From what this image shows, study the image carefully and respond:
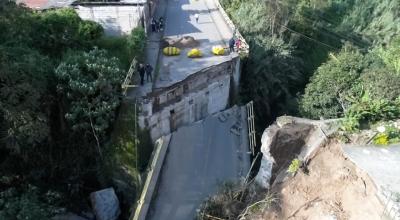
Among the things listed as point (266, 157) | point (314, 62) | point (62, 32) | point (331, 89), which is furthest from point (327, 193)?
point (314, 62)

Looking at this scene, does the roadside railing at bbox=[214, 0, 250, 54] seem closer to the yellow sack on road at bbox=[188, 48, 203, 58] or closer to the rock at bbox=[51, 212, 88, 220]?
the yellow sack on road at bbox=[188, 48, 203, 58]

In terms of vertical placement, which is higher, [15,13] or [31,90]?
[15,13]

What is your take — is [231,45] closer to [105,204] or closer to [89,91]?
[89,91]

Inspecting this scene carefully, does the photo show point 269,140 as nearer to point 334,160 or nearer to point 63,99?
point 334,160

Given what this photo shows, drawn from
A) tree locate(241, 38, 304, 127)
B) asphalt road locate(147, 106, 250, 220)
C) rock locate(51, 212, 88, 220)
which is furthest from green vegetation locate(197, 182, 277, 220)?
tree locate(241, 38, 304, 127)

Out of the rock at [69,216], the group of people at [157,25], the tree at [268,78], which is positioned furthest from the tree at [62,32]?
the tree at [268,78]

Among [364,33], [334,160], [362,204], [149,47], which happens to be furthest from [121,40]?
[364,33]
